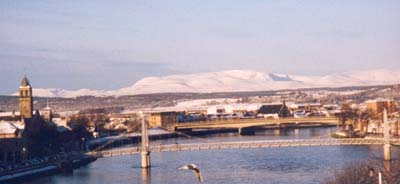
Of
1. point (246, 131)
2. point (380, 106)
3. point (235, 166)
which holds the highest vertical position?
point (380, 106)

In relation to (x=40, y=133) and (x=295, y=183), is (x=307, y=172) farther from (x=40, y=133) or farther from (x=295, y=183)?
(x=40, y=133)

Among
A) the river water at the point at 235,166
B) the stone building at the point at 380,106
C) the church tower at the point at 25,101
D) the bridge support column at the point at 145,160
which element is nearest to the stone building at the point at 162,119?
the stone building at the point at 380,106

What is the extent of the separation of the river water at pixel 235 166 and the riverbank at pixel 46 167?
192 millimetres

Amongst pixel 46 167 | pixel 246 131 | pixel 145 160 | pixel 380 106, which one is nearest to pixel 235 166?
pixel 145 160

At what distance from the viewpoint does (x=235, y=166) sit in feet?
46.8

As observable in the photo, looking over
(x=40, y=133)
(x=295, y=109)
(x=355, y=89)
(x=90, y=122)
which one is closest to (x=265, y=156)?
(x=40, y=133)

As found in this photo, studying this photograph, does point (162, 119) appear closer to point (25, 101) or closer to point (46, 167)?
point (25, 101)

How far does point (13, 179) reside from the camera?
1318 cm

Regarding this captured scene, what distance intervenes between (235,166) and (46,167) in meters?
3.00

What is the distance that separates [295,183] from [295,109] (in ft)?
106

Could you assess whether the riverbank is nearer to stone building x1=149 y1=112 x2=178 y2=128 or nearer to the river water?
the river water

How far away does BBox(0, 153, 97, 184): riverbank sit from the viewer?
13.4m

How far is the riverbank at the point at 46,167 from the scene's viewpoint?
44.0 ft

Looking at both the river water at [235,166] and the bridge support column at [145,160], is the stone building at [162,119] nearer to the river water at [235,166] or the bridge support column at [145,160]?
the river water at [235,166]
